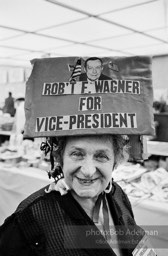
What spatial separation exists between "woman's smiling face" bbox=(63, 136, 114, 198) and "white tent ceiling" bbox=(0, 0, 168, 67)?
2.01 metres

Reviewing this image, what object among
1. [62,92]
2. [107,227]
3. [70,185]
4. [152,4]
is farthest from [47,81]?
[152,4]

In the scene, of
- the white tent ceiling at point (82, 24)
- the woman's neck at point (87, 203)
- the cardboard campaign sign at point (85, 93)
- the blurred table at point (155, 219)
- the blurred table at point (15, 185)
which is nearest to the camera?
the cardboard campaign sign at point (85, 93)

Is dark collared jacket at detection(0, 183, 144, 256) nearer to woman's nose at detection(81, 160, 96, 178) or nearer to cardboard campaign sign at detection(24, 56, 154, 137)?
woman's nose at detection(81, 160, 96, 178)

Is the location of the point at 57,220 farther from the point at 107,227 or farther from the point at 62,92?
the point at 62,92

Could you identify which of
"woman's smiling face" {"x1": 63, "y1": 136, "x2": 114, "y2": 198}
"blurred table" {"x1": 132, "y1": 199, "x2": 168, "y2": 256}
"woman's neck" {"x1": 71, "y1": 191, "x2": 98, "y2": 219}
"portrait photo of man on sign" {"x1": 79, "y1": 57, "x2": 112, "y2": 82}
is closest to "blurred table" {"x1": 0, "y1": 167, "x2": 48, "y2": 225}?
"blurred table" {"x1": 132, "y1": 199, "x2": 168, "y2": 256}

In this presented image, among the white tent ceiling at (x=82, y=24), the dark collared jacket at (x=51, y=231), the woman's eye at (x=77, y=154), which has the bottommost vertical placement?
the dark collared jacket at (x=51, y=231)

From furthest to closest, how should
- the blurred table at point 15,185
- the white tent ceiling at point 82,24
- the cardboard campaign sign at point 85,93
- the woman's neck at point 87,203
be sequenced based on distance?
the white tent ceiling at point 82,24 → the blurred table at point 15,185 → the woman's neck at point 87,203 → the cardboard campaign sign at point 85,93

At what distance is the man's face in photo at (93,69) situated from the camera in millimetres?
847

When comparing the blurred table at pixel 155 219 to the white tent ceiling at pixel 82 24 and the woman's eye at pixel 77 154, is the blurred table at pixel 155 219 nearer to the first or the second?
the woman's eye at pixel 77 154

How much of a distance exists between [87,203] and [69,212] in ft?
0.34

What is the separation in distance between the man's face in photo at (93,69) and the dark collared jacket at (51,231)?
420mm

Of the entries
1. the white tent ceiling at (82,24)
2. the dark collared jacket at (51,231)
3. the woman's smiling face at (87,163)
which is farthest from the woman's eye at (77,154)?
the white tent ceiling at (82,24)

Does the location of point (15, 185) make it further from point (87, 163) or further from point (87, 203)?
point (87, 163)

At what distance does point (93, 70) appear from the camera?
2.79 feet
